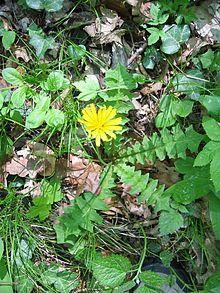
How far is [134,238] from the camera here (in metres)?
2.23

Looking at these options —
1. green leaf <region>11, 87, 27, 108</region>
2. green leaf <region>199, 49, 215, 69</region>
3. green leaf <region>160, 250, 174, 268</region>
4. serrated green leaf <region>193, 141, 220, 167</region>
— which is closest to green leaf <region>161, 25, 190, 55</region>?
green leaf <region>199, 49, 215, 69</region>

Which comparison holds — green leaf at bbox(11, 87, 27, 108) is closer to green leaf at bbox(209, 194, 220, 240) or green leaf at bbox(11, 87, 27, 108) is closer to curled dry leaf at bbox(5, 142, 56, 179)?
curled dry leaf at bbox(5, 142, 56, 179)

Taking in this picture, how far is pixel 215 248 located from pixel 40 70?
1.11m

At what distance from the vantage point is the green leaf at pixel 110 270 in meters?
1.97

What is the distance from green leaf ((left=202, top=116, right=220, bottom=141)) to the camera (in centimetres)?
185

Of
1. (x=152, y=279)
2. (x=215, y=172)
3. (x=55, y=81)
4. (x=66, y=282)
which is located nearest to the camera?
(x=215, y=172)

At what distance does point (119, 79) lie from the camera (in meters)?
2.06

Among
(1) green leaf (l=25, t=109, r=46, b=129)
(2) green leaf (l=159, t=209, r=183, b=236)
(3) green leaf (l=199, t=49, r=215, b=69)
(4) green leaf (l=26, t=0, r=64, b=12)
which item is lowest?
(2) green leaf (l=159, t=209, r=183, b=236)

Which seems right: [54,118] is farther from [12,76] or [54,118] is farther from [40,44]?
[40,44]

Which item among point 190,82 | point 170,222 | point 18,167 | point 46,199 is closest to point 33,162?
point 18,167

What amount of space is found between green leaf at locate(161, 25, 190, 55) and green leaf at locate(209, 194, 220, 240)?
27.0 inches

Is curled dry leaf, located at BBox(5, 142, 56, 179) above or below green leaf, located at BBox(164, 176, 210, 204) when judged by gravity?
below

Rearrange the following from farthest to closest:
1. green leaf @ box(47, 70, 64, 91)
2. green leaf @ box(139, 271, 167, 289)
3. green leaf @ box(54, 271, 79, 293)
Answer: green leaf @ box(54, 271, 79, 293) < green leaf @ box(47, 70, 64, 91) < green leaf @ box(139, 271, 167, 289)

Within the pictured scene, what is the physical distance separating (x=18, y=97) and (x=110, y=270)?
0.81m
